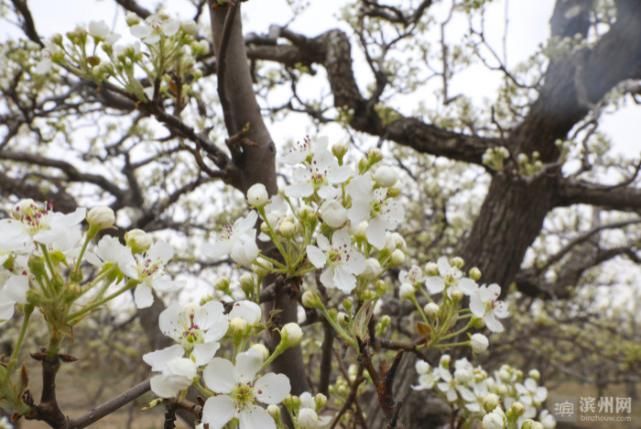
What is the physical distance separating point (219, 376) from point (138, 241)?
30 cm

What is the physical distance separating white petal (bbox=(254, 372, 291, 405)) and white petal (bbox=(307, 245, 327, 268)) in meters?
0.22

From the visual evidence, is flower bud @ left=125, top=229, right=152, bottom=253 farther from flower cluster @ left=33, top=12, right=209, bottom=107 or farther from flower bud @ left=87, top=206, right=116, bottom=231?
flower cluster @ left=33, top=12, right=209, bottom=107

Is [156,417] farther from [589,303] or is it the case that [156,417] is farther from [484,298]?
[484,298]

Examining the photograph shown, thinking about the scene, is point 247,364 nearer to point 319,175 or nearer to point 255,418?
point 255,418

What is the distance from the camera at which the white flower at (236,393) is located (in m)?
0.77

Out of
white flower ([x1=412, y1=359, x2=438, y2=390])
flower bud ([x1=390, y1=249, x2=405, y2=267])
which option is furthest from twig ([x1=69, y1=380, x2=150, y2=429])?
white flower ([x1=412, y1=359, x2=438, y2=390])

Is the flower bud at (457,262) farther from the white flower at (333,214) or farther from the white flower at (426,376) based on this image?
the white flower at (333,214)

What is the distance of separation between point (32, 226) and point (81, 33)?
927 millimetres

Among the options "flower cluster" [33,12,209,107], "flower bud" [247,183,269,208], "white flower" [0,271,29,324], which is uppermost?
"flower cluster" [33,12,209,107]

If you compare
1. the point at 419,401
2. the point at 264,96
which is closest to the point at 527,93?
the point at 264,96

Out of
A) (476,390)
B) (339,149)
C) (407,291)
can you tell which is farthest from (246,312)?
(476,390)

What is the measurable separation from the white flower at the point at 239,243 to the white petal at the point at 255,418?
1.07ft

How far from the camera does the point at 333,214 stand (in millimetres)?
961

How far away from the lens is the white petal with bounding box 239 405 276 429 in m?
0.80
